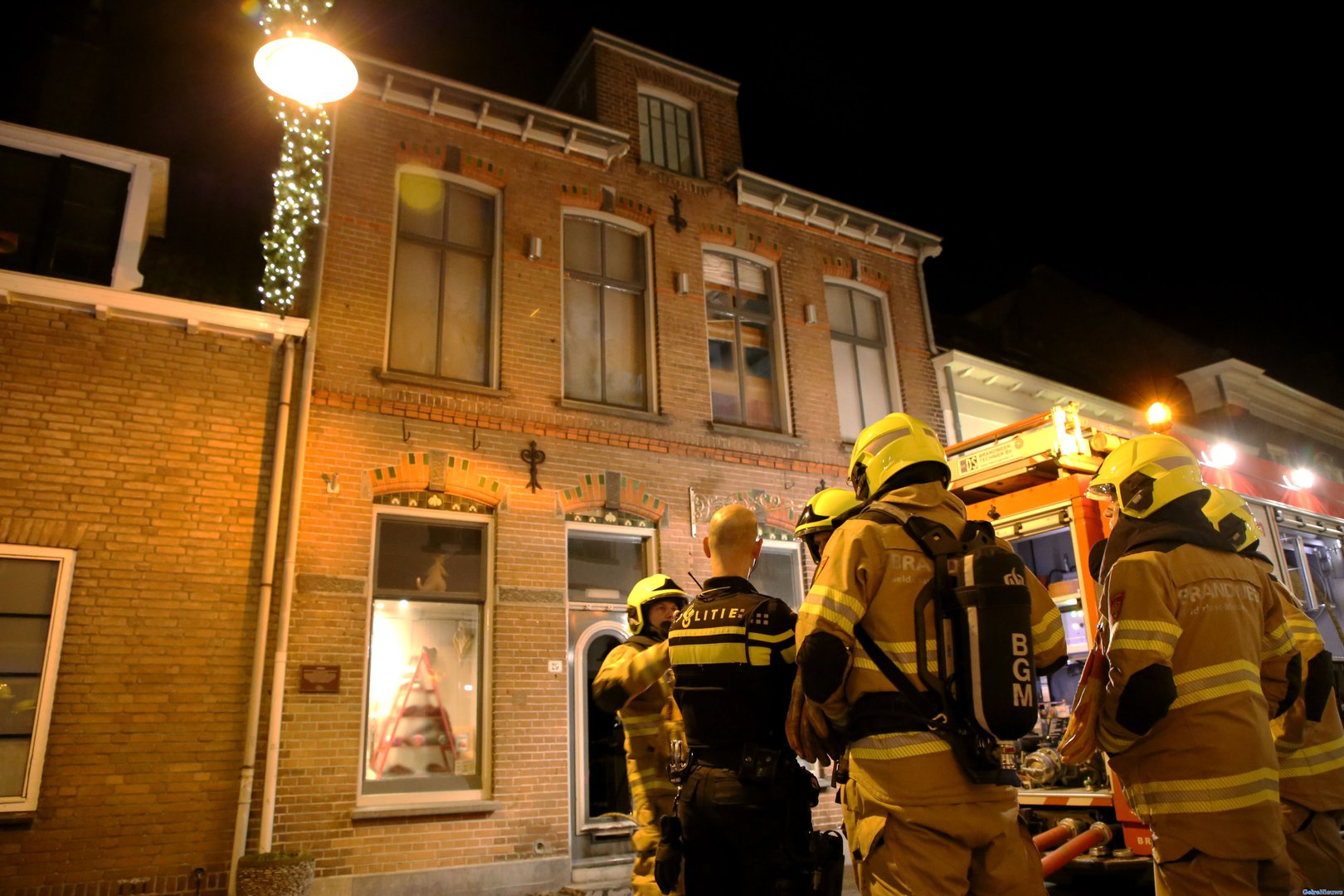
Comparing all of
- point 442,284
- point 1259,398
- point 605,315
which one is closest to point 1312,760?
point 605,315

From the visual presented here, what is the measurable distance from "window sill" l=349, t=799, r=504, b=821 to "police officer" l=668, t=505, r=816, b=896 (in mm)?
4765

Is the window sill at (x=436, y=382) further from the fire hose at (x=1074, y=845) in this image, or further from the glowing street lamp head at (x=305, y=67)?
the fire hose at (x=1074, y=845)

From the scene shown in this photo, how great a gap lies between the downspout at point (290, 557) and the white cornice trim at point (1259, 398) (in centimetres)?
1926

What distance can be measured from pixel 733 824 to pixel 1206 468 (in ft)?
20.0

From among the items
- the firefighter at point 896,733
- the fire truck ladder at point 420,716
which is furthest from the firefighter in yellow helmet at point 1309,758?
the fire truck ladder at point 420,716

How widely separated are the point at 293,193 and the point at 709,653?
7224 mm

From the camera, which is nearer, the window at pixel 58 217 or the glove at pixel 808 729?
the glove at pixel 808 729

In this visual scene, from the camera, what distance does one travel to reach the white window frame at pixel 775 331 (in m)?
11.1

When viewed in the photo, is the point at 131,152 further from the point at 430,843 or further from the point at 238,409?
the point at 430,843

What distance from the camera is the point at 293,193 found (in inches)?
342

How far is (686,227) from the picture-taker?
451 inches

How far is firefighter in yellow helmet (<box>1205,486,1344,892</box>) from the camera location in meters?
3.77

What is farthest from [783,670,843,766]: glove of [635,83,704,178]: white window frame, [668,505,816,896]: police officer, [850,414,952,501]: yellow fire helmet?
[635,83,704,178]: white window frame

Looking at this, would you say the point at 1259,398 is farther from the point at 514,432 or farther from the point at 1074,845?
the point at 1074,845
